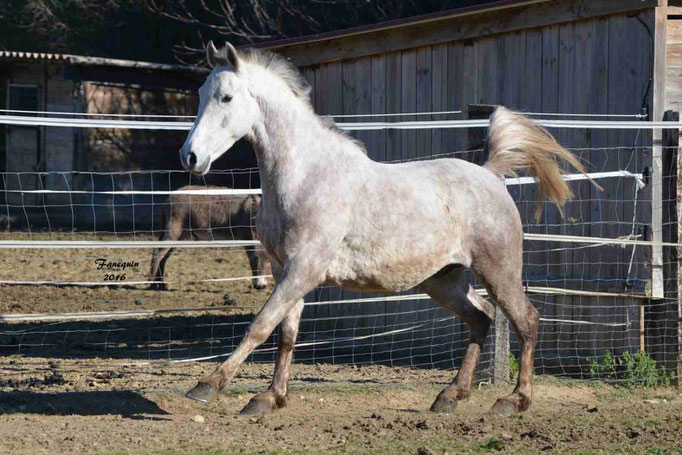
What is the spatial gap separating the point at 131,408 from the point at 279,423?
1.10m

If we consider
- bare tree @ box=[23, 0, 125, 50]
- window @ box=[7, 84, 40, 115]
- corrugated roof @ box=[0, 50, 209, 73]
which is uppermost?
bare tree @ box=[23, 0, 125, 50]

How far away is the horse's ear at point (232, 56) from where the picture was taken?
5.44 m

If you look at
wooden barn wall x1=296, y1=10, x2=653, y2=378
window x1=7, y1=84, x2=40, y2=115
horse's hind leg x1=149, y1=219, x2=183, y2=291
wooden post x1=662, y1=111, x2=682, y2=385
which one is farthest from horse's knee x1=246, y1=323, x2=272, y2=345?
window x1=7, y1=84, x2=40, y2=115

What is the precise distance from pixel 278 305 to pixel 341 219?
645 mm

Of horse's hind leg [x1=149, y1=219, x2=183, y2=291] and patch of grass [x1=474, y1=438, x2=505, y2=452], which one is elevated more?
horse's hind leg [x1=149, y1=219, x2=183, y2=291]

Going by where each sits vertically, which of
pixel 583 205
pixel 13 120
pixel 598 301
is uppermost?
pixel 13 120

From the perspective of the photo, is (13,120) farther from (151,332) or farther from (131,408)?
(151,332)

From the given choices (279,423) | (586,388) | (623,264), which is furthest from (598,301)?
(279,423)

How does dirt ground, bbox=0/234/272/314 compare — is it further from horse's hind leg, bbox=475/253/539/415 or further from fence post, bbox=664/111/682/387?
fence post, bbox=664/111/682/387

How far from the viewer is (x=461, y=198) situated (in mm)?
6105

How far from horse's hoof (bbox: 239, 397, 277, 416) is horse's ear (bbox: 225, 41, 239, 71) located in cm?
198

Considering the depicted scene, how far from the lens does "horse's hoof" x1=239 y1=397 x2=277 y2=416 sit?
5816mm

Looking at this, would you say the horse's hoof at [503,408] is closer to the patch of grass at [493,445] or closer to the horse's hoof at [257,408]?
the patch of grass at [493,445]

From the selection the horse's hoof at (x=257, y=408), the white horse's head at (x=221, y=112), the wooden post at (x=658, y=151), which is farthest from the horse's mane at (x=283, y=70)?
the wooden post at (x=658, y=151)
